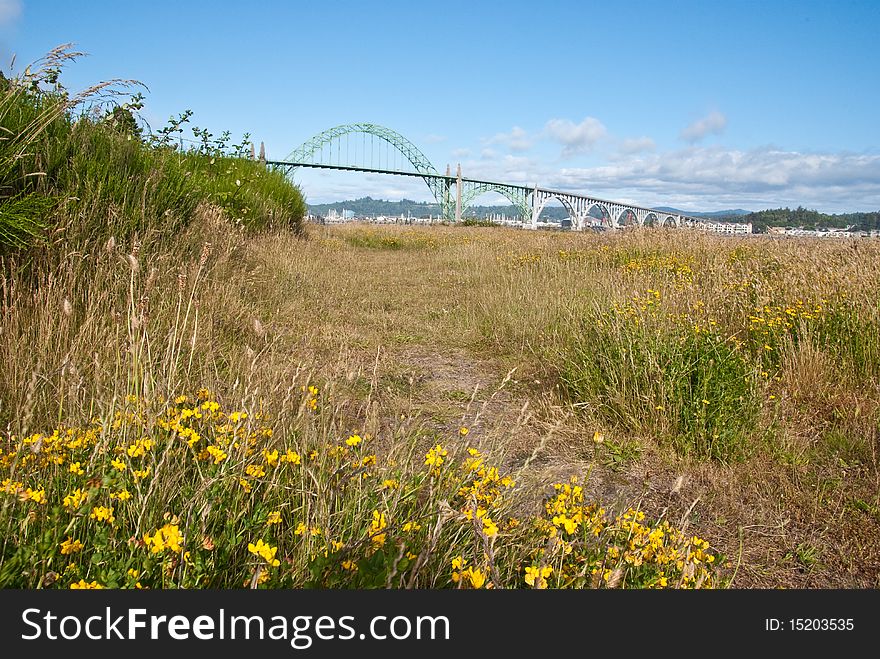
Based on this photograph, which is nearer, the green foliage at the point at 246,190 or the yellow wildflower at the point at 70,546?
the yellow wildflower at the point at 70,546

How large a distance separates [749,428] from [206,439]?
10.5ft

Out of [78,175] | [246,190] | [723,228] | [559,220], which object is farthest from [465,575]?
[559,220]

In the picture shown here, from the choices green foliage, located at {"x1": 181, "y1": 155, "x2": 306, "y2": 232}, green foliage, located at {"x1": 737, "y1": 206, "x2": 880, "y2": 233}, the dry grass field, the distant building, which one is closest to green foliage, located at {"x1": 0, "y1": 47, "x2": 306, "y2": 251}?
the dry grass field

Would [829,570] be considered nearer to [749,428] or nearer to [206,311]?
[749,428]

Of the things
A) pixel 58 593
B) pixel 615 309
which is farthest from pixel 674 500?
pixel 58 593

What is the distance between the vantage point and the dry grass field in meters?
1.80

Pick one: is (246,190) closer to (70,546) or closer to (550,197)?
(70,546)

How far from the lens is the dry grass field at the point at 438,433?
1.80 m

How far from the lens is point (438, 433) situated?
3.66 metres

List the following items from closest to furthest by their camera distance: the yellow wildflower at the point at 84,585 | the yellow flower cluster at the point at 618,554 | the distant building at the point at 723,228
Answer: the yellow wildflower at the point at 84,585 < the yellow flower cluster at the point at 618,554 < the distant building at the point at 723,228

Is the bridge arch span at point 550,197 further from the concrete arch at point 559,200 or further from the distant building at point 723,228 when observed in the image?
the distant building at point 723,228

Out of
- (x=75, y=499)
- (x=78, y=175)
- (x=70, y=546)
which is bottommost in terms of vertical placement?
(x=70, y=546)

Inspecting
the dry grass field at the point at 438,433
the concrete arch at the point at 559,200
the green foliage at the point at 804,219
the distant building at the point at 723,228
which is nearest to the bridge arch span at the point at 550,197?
the concrete arch at the point at 559,200

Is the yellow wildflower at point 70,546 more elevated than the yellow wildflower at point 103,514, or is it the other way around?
the yellow wildflower at point 103,514
